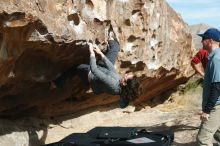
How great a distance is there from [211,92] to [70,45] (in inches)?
75.7

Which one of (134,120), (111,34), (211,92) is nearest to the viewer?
(211,92)

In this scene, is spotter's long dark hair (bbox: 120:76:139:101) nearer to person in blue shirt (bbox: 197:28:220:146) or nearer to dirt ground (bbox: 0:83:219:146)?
person in blue shirt (bbox: 197:28:220:146)

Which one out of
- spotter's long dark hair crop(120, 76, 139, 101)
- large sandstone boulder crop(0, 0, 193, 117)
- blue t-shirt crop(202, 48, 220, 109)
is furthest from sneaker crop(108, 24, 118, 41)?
blue t-shirt crop(202, 48, 220, 109)

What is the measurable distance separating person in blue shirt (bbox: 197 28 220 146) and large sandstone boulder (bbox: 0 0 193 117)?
1.62 m

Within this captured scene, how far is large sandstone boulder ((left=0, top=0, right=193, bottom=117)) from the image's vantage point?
19.5 feet

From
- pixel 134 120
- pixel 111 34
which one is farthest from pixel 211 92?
pixel 134 120

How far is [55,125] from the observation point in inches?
342

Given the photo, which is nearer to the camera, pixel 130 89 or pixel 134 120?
pixel 130 89

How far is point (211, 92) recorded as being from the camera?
598cm

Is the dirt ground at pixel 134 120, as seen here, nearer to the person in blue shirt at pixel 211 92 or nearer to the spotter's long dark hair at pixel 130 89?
the person in blue shirt at pixel 211 92

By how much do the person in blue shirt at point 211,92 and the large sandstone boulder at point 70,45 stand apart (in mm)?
1624

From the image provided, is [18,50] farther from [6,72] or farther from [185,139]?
[185,139]

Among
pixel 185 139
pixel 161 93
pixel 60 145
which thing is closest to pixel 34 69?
pixel 60 145

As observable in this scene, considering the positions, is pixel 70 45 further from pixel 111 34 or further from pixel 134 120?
pixel 134 120
